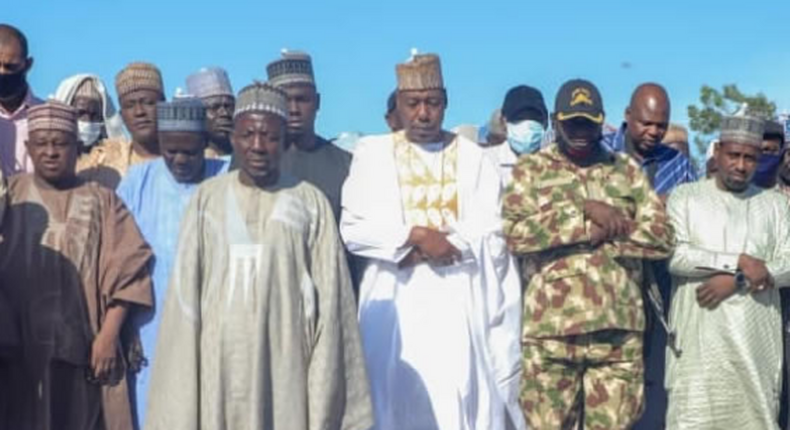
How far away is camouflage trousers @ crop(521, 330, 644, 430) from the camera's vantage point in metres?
7.56

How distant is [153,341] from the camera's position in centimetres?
751

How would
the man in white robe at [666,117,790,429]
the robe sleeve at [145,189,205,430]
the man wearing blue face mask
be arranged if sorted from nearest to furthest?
the robe sleeve at [145,189,205,430] < the man in white robe at [666,117,790,429] < the man wearing blue face mask

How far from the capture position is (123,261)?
7.38 m

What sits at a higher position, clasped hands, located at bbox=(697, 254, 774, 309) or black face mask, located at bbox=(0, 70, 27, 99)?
black face mask, located at bbox=(0, 70, 27, 99)

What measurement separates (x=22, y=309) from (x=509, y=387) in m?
2.86

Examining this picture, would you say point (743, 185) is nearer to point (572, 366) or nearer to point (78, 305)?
point (572, 366)

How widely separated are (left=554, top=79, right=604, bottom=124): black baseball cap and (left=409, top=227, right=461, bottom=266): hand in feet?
3.22

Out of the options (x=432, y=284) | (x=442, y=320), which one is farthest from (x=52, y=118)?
(x=442, y=320)

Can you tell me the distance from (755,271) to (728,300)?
0.27 metres

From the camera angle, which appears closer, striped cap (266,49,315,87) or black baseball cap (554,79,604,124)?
black baseball cap (554,79,604,124)

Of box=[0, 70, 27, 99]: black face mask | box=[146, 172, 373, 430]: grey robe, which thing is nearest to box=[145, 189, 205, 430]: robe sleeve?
box=[146, 172, 373, 430]: grey robe

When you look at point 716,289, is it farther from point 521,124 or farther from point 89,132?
point 89,132

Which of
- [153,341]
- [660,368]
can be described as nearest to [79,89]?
[153,341]

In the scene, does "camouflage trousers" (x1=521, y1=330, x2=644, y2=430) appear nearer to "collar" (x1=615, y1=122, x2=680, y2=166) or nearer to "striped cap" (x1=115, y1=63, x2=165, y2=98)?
"collar" (x1=615, y1=122, x2=680, y2=166)
